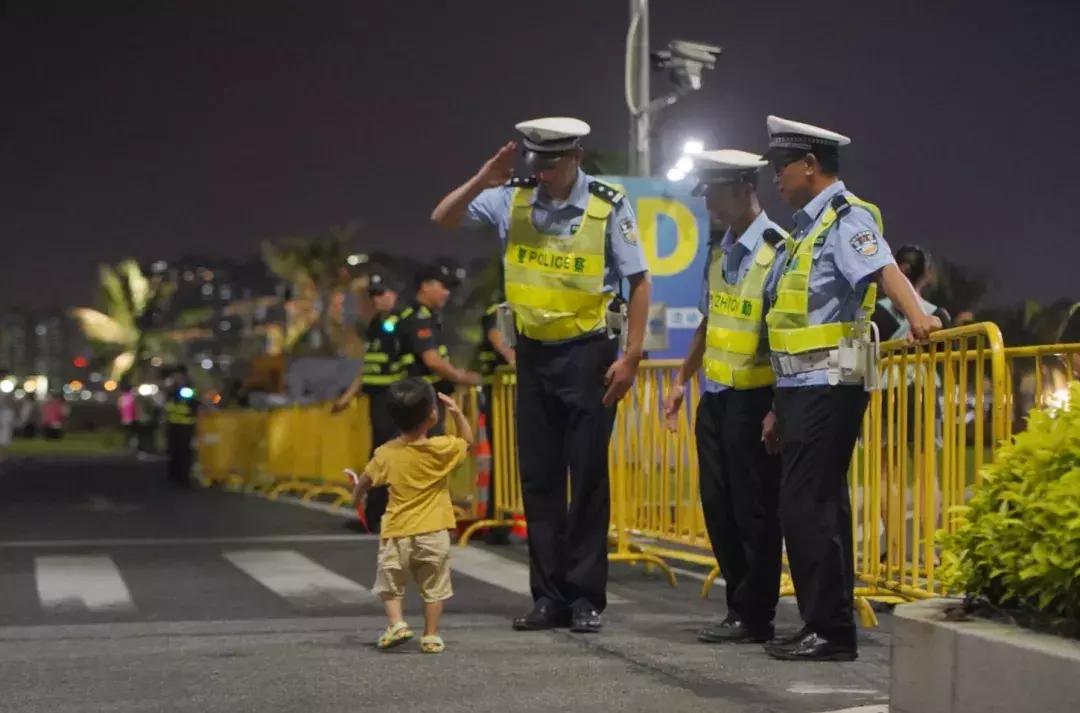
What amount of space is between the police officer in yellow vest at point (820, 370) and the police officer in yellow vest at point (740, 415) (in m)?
0.37

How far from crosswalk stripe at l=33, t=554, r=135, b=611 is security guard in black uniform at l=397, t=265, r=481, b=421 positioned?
2.47 m

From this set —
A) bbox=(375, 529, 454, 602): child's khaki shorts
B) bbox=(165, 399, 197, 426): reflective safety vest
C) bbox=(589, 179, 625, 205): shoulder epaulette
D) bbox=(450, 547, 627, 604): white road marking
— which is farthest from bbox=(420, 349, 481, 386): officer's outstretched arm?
bbox=(165, 399, 197, 426): reflective safety vest

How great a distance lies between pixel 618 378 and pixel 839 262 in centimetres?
144

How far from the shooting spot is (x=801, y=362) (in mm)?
6504

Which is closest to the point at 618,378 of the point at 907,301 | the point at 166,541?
the point at 907,301

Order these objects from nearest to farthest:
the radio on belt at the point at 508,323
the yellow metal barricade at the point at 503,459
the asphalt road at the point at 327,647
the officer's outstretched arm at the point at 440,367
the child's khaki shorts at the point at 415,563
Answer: the asphalt road at the point at 327,647
the child's khaki shorts at the point at 415,563
the radio on belt at the point at 508,323
the officer's outstretched arm at the point at 440,367
the yellow metal barricade at the point at 503,459

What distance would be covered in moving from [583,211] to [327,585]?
3.01 m

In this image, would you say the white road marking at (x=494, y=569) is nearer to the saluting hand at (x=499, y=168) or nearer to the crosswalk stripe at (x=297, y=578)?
the crosswalk stripe at (x=297, y=578)

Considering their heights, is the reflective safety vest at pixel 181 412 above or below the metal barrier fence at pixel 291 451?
above

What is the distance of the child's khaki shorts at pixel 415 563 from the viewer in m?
7.04

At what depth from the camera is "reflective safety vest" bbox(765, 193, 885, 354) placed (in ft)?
21.2

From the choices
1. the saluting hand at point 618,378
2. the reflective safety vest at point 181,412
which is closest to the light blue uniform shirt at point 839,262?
the saluting hand at point 618,378

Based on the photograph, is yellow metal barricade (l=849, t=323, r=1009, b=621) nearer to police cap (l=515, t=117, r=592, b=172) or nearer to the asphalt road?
the asphalt road

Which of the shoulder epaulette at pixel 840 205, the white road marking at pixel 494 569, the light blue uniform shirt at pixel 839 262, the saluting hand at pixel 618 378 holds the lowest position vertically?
the white road marking at pixel 494 569
